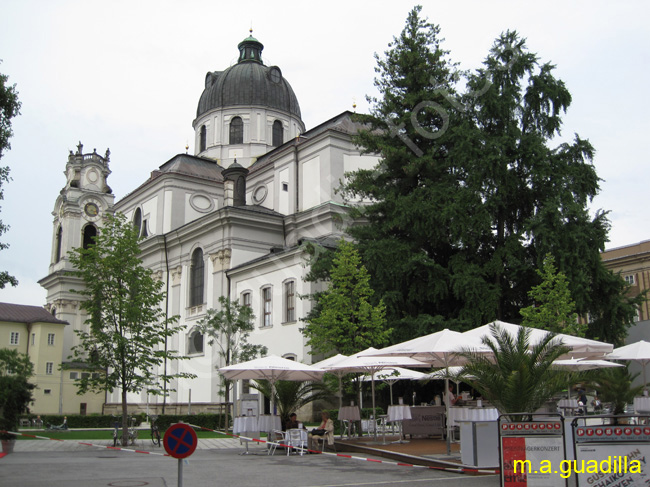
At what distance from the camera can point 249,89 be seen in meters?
55.8

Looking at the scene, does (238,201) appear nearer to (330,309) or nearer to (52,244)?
(330,309)

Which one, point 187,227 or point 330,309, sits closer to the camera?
point 330,309

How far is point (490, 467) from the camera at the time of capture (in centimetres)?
1314

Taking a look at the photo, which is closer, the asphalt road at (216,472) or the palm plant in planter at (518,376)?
the asphalt road at (216,472)

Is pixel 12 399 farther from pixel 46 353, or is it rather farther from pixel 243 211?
pixel 46 353

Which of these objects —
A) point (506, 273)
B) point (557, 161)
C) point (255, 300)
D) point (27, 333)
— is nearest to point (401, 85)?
point (557, 161)

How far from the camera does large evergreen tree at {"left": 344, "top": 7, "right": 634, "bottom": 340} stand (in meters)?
26.9

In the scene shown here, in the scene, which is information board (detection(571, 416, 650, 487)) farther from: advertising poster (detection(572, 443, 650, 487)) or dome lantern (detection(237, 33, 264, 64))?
dome lantern (detection(237, 33, 264, 64))

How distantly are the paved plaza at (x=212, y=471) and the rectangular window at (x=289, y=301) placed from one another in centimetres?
1796

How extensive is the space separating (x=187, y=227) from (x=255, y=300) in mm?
8972

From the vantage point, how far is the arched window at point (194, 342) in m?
42.5

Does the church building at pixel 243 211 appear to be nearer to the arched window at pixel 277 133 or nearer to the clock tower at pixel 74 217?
the arched window at pixel 277 133

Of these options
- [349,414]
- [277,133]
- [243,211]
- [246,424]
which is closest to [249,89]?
[277,133]

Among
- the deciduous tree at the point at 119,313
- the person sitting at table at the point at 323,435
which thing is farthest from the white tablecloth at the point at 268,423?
the deciduous tree at the point at 119,313
